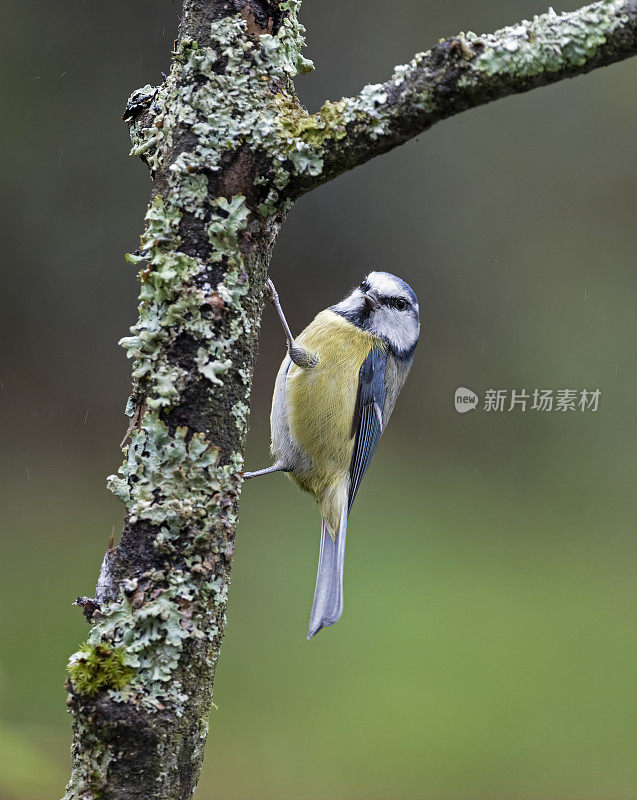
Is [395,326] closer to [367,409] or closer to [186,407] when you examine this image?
[367,409]

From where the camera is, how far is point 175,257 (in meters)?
1.15

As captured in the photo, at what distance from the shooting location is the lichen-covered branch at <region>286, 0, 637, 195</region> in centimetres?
104

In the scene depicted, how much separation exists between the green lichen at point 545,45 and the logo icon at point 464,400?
316 centimetres

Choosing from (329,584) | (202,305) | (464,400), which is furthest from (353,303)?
(464,400)

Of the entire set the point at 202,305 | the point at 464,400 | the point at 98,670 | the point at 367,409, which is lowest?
the point at 98,670

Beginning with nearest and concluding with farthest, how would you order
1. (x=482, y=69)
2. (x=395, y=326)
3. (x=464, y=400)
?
(x=482, y=69)
(x=395, y=326)
(x=464, y=400)

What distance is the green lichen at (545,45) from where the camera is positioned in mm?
1042

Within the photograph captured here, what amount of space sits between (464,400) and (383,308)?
7.22ft

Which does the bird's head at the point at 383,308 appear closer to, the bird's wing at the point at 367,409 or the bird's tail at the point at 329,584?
the bird's wing at the point at 367,409

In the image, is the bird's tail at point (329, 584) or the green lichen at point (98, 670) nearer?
the green lichen at point (98, 670)

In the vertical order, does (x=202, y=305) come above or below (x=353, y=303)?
below

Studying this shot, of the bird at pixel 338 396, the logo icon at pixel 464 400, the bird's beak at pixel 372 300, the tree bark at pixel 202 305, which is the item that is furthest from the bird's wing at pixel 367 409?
the logo icon at pixel 464 400

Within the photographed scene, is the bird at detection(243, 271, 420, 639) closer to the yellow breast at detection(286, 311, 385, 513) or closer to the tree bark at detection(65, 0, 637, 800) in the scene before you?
the yellow breast at detection(286, 311, 385, 513)

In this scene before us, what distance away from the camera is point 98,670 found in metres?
1.07
